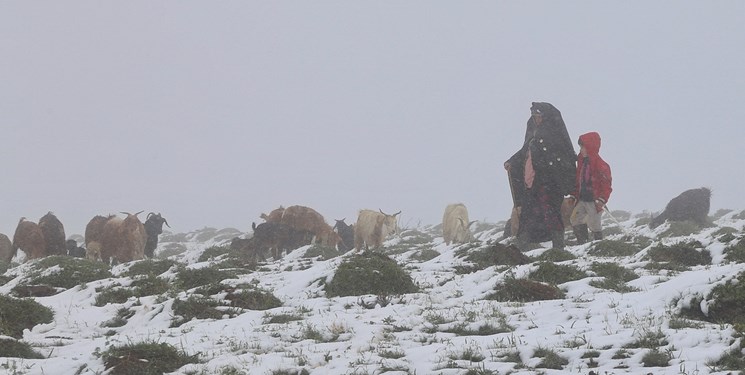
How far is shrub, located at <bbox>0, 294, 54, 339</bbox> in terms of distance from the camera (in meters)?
8.27

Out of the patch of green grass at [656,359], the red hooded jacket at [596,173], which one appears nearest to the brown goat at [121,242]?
the red hooded jacket at [596,173]

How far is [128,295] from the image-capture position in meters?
10.7

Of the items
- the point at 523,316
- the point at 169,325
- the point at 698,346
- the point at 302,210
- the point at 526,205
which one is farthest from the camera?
the point at 302,210

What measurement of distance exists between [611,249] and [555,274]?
4215mm

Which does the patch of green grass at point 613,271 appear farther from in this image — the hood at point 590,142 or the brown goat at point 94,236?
the brown goat at point 94,236

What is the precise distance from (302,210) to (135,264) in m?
11.1

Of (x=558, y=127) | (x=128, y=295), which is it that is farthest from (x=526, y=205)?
(x=128, y=295)

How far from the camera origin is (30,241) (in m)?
23.4

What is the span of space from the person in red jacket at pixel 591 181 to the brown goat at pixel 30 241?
62.1 feet

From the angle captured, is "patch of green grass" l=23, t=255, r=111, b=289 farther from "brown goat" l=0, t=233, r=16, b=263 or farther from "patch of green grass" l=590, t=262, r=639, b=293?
"brown goat" l=0, t=233, r=16, b=263

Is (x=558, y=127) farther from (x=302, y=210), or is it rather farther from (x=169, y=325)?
(x=302, y=210)

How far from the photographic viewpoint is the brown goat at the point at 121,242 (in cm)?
2153

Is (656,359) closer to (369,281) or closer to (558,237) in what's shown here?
(369,281)

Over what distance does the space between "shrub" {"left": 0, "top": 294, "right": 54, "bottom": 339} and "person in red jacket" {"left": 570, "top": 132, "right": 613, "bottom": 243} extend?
1175cm
